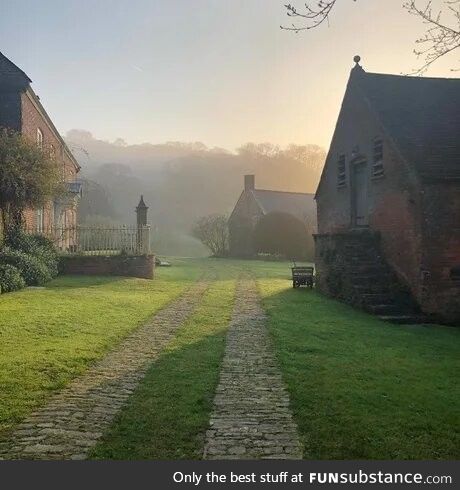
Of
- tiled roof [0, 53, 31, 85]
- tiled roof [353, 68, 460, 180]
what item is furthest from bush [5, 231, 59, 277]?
tiled roof [353, 68, 460, 180]

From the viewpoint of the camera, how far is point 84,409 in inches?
222

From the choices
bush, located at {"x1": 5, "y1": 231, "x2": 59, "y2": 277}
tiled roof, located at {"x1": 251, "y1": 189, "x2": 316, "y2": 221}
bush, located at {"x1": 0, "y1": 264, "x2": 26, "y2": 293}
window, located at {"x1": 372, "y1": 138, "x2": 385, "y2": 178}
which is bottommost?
Answer: bush, located at {"x1": 0, "y1": 264, "x2": 26, "y2": 293}

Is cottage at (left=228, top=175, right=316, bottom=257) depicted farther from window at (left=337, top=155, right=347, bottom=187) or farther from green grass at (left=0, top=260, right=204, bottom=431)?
green grass at (left=0, top=260, right=204, bottom=431)

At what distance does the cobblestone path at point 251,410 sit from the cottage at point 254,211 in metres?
38.4

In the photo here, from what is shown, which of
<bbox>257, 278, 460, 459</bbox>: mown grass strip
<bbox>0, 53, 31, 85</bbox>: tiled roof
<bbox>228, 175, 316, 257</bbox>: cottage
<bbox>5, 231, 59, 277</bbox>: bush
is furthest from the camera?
<bbox>228, 175, 316, 257</bbox>: cottage

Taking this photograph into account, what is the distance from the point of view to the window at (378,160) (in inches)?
659

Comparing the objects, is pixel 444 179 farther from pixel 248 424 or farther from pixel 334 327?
pixel 248 424

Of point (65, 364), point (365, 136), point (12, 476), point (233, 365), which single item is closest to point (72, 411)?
point (12, 476)

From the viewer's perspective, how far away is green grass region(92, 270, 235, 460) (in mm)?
4531

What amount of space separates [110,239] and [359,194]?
41.3ft

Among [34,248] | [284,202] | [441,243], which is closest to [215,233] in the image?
[284,202]

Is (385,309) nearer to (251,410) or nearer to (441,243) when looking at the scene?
(441,243)

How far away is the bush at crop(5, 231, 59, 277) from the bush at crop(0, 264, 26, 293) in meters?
3.00

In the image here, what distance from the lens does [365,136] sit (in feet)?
59.5
